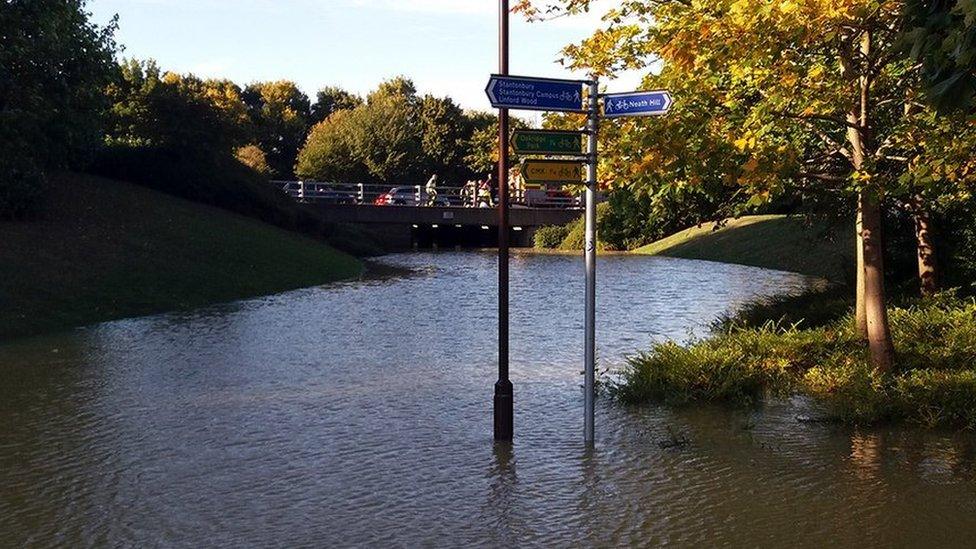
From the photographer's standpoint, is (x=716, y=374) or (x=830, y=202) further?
(x=830, y=202)

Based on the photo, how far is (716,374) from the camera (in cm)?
1284

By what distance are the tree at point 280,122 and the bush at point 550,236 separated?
3895 cm

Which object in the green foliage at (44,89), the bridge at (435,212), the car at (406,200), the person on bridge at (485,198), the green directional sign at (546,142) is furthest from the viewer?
the person on bridge at (485,198)

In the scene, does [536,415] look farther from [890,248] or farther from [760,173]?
[890,248]

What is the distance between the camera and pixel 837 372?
12641 mm

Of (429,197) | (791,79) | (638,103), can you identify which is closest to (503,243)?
(638,103)

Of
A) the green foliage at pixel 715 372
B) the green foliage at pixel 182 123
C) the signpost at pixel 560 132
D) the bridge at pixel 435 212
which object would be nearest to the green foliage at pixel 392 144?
the bridge at pixel 435 212

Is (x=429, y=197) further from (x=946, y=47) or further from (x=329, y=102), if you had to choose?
(x=946, y=47)

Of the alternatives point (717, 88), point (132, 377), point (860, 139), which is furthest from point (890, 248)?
point (132, 377)

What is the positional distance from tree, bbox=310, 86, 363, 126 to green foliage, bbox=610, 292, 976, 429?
99815 mm

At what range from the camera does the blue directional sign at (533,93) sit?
915cm

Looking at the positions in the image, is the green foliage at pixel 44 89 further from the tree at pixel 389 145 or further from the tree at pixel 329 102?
the tree at pixel 329 102

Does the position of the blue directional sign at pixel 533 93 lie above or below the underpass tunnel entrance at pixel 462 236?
above

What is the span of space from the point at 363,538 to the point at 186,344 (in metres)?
11.9
